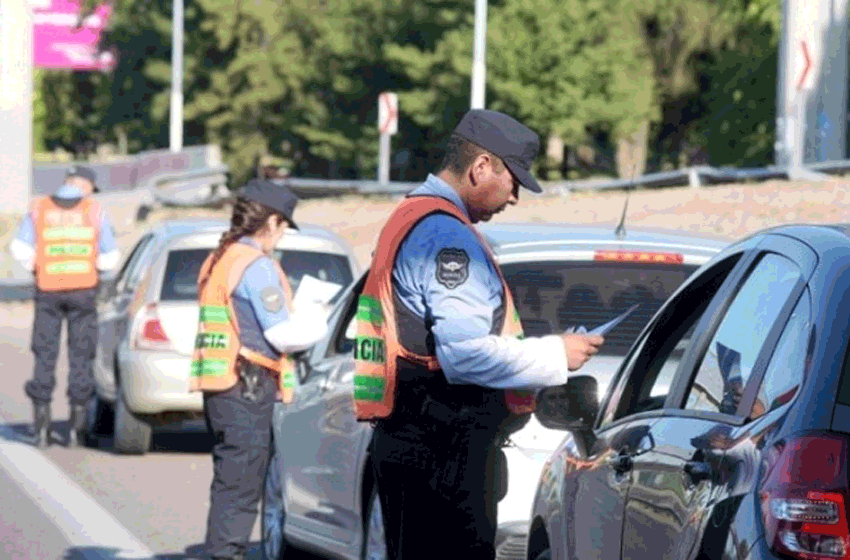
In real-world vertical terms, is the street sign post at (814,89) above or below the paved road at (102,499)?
above

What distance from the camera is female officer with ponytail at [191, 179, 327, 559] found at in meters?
9.78

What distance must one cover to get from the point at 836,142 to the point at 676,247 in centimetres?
3294

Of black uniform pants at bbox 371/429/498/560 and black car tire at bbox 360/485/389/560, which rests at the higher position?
black uniform pants at bbox 371/429/498/560

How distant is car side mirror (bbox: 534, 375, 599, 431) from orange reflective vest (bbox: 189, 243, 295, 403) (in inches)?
149

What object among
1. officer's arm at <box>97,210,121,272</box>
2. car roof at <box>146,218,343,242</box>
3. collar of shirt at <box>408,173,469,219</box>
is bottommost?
officer's arm at <box>97,210,121,272</box>

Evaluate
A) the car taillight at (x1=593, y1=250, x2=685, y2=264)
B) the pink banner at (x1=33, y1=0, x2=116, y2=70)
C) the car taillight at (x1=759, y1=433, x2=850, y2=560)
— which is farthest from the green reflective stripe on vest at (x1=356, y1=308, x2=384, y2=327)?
the pink banner at (x1=33, y1=0, x2=116, y2=70)

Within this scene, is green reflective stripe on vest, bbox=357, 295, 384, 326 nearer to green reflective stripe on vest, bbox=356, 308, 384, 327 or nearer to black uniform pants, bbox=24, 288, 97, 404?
green reflective stripe on vest, bbox=356, 308, 384, 327

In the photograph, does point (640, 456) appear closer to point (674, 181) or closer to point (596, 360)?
point (596, 360)

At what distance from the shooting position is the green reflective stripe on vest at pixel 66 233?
16219 mm

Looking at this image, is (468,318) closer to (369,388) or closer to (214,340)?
(369,388)

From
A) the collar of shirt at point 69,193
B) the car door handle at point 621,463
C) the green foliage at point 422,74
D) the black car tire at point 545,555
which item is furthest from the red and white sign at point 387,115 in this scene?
the car door handle at point 621,463

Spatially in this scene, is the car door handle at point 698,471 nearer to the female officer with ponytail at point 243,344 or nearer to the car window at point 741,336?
the car window at point 741,336

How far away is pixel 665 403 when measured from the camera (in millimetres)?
5805

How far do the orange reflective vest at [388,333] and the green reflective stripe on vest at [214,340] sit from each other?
3.52m
